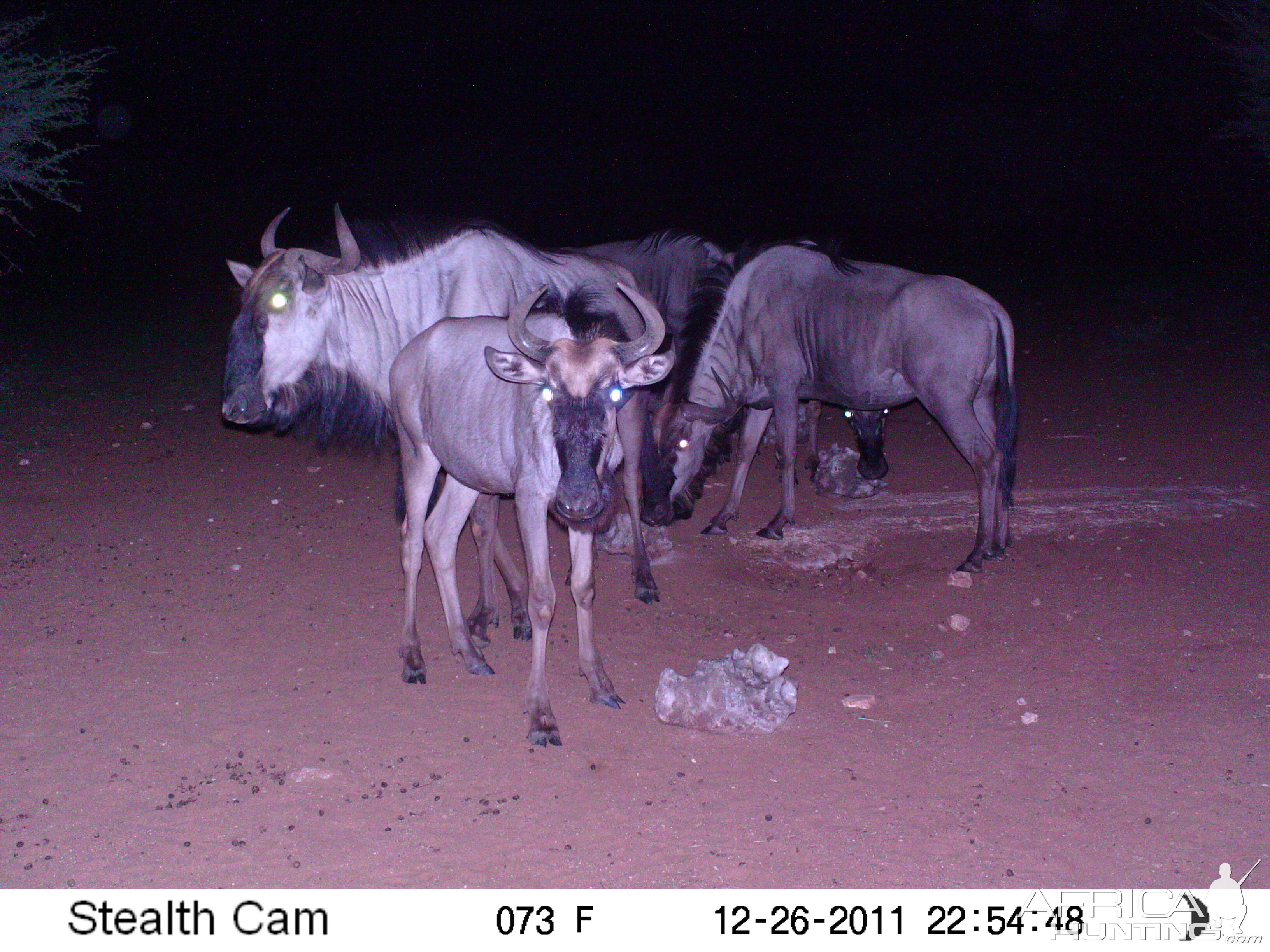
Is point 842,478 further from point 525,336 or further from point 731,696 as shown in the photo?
point 525,336

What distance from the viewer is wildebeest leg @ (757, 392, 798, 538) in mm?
7539

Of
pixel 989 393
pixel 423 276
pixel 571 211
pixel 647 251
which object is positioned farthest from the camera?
pixel 571 211

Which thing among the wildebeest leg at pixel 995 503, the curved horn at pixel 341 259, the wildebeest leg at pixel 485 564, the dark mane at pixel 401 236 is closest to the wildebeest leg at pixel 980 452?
the wildebeest leg at pixel 995 503

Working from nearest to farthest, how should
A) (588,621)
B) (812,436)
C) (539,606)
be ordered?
(539,606) → (588,621) → (812,436)

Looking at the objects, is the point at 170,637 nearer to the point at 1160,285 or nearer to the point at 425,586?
the point at 425,586

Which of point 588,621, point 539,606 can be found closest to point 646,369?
point 539,606

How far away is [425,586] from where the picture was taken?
6484 mm

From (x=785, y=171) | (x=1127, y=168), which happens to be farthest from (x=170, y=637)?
(x=1127, y=168)

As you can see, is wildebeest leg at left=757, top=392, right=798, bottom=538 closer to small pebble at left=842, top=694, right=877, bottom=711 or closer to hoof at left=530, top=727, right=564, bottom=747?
small pebble at left=842, top=694, right=877, bottom=711

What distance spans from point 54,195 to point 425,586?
7.68m

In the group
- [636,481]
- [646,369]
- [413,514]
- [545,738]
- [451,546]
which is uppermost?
[646,369]

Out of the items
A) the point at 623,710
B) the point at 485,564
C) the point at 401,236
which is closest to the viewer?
the point at 623,710

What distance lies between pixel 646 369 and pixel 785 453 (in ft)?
10.9

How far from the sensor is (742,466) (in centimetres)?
799
